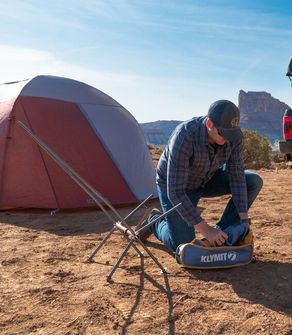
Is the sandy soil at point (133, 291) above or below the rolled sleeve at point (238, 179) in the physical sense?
below

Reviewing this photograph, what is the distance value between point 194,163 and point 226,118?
545 millimetres

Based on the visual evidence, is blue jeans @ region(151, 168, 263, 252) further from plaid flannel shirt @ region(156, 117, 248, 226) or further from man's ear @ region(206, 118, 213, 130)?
man's ear @ region(206, 118, 213, 130)

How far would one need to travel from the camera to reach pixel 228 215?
3.79m

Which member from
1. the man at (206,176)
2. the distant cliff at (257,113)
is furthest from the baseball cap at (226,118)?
the distant cliff at (257,113)

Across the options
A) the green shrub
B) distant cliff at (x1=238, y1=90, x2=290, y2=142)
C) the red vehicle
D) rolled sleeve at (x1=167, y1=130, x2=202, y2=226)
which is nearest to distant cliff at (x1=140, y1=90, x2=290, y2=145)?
distant cliff at (x1=238, y1=90, x2=290, y2=142)

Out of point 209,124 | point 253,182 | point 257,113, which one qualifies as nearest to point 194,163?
point 209,124

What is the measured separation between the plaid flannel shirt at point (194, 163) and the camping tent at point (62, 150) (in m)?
2.68

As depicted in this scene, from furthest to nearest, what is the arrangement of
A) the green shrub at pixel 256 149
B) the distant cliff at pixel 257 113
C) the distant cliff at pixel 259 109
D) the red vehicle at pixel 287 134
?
the distant cliff at pixel 259 109, the distant cliff at pixel 257 113, the green shrub at pixel 256 149, the red vehicle at pixel 287 134

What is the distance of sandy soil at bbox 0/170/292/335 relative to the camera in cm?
252

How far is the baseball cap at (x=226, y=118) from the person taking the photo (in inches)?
120

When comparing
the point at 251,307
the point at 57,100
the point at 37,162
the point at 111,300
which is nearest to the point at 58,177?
the point at 37,162

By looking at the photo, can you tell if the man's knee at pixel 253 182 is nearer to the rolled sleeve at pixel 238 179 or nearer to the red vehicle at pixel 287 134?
the rolled sleeve at pixel 238 179

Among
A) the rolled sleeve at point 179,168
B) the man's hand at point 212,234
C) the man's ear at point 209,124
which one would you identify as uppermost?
the man's ear at point 209,124

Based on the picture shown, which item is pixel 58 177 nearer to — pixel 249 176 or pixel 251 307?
pixel 249 176
